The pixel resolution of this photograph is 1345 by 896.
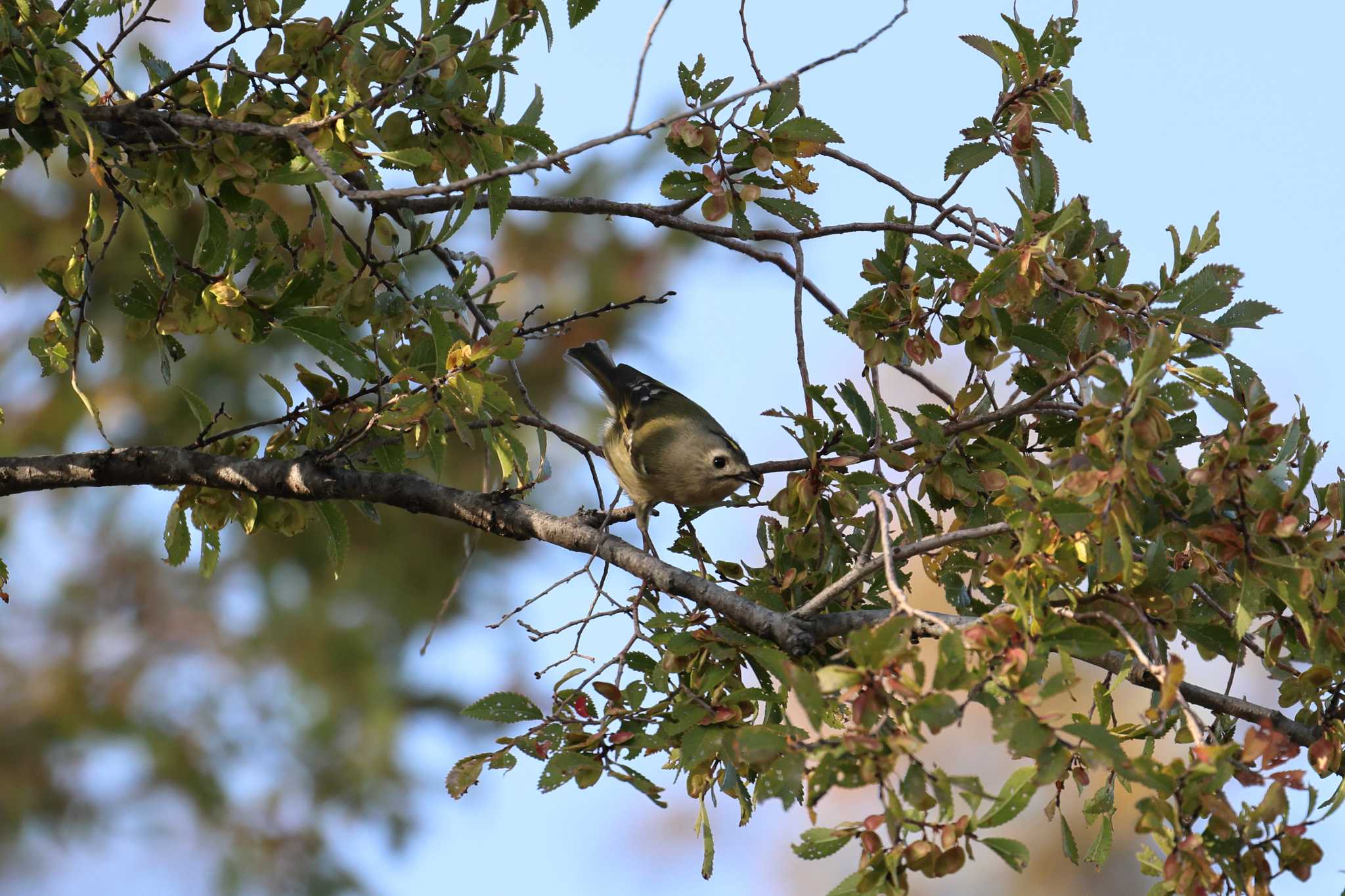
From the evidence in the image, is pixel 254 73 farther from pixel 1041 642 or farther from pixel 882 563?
pixel 1041 642

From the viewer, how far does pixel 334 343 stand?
2.88 m

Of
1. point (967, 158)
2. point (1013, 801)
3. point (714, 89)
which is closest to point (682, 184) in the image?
point (714, 89)

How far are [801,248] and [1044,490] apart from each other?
126 centimetres

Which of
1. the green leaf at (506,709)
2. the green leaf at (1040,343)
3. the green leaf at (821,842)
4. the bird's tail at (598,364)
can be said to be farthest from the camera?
the bird's tail at (598,364)

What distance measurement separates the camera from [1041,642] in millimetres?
1970

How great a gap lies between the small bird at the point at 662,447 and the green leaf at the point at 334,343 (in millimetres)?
1160

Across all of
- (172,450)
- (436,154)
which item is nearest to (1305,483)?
(436,154)

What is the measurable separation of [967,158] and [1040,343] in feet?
1.84

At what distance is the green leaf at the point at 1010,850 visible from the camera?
1960 millimetres

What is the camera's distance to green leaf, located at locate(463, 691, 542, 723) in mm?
2561

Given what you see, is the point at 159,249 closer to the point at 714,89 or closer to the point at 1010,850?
the point at 714,89

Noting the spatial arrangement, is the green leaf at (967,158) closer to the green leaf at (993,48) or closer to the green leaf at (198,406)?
the green leaf at (993,48)

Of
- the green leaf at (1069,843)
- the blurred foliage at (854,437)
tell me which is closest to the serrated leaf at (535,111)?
the blurred foliage at (854,437)

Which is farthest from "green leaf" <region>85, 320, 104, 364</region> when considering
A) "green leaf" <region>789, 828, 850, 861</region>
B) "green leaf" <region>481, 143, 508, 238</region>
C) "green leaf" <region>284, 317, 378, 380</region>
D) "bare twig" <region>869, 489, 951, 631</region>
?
"green leaf" <region>789, 828, 850, 861</region>
